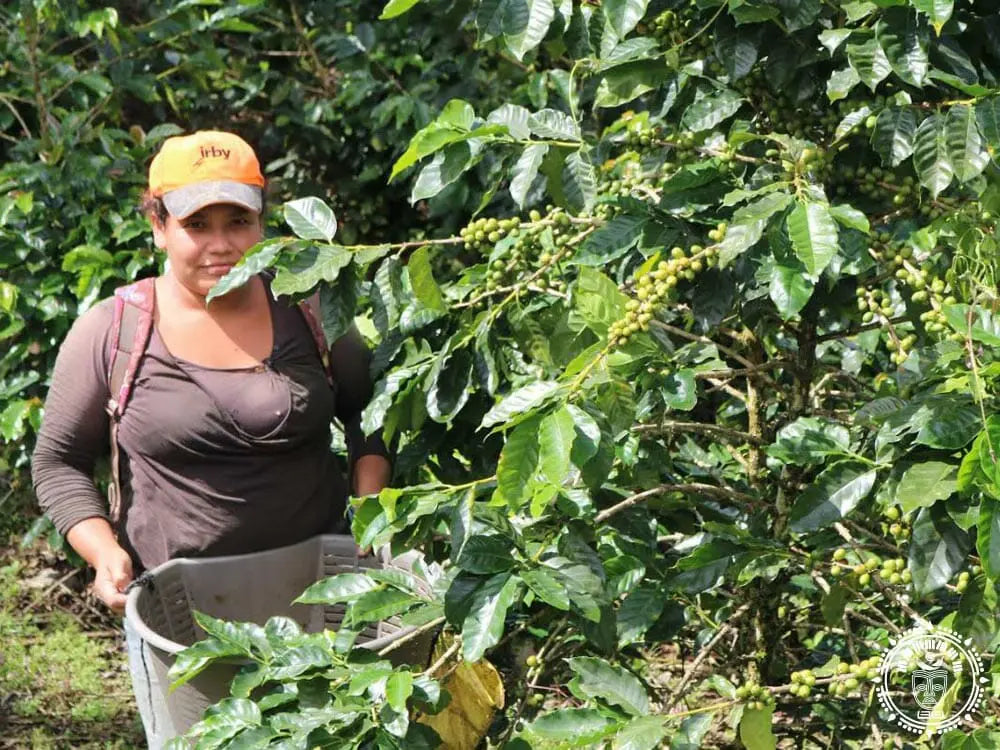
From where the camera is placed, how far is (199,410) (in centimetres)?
270

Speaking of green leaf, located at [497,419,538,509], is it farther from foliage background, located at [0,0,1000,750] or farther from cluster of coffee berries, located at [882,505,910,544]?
cluster of coffee berries, located at [882,505,910,544]

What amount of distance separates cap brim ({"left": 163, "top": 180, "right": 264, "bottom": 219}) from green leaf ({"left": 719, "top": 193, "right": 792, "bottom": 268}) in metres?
1.20

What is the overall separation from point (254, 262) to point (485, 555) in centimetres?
63

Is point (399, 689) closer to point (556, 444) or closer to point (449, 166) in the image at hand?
point (556, 444)

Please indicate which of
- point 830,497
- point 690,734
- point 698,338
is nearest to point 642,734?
point 690,734

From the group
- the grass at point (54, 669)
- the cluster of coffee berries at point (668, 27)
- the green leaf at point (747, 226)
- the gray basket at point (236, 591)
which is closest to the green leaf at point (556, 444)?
the green leaf at point (747, 226)

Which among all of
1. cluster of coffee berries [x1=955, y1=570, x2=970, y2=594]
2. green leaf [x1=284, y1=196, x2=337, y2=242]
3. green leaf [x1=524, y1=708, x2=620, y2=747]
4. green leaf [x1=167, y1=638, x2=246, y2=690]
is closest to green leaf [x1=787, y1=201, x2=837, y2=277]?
cluster of coffee berries [x1=955, y1=570, x2=970, y2=594]

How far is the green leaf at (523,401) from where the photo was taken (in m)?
1.73

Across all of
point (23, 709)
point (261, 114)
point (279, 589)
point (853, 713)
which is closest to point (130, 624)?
point (279, 589)

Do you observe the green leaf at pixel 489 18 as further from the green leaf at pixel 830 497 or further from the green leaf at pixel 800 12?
the green leaf at pixel 830 497

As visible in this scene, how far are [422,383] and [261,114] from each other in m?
3.75

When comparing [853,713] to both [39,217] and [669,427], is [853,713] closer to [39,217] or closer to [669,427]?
[669,427]

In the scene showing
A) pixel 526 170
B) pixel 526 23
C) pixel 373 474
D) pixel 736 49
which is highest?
pixel 526 23

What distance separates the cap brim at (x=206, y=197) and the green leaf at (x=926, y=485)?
148cm
